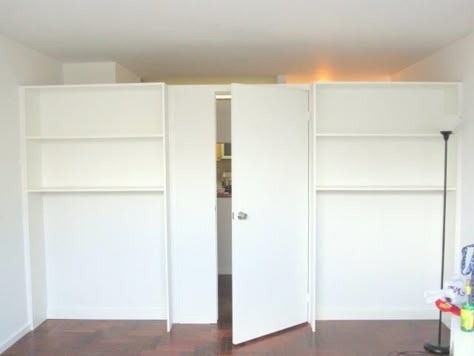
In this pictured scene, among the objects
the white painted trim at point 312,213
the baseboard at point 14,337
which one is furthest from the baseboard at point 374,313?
the baseboard at point 14,337

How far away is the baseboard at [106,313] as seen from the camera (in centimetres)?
363

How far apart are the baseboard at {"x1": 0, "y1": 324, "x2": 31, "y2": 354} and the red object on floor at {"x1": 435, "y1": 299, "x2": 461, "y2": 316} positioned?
335 cm

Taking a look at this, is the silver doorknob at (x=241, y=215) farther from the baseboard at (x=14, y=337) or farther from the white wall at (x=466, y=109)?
the baseboard at (x=14, y=337)

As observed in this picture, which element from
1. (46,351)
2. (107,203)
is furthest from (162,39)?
(46,351)

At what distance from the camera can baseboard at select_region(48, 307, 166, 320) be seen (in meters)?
3.63

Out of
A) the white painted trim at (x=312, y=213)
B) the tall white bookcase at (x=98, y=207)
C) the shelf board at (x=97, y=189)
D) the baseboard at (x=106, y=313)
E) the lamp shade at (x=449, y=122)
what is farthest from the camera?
the baseboard at (x=106, y=313)

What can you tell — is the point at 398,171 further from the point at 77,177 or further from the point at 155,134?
the point at 77,177

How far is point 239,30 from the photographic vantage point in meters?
2.88

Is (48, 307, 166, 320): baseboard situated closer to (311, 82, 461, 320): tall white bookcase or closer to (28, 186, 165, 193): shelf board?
(28, 186, 165, 193): shelf board

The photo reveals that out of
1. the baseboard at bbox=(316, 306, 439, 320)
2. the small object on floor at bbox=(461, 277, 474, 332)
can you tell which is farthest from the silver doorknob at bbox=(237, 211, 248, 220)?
the small object on floor at bbox=(461, 277, 474, 332)

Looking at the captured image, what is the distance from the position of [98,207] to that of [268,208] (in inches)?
65.8

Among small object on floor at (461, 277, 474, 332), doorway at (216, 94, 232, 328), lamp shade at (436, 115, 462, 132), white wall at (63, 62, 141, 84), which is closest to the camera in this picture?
small object on floor at (461, 277, 474, 332)

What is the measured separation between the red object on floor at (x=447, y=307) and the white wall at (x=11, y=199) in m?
3.33

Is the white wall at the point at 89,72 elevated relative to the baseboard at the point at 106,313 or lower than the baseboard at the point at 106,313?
elevated
